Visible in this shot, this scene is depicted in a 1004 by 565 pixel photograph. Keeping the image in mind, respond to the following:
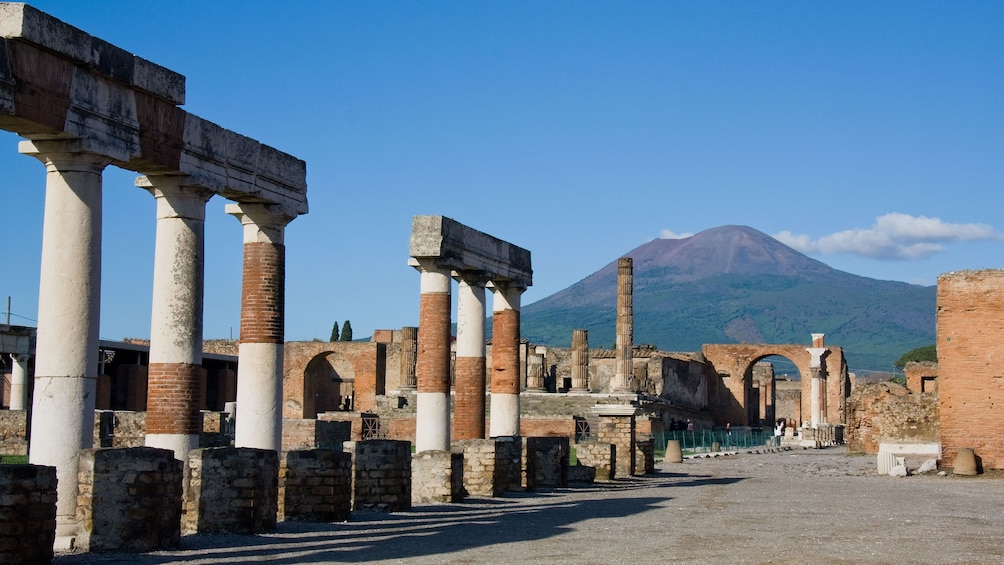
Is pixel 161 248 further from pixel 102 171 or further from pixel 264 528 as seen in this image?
pixel 264 528

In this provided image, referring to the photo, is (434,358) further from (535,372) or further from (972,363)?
(535,372)

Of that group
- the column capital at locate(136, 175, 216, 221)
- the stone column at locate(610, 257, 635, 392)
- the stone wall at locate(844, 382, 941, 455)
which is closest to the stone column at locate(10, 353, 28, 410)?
the stone column at locate(610, 257, 635, 392)

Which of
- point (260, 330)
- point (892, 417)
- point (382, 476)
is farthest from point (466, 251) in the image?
point (892, 417)

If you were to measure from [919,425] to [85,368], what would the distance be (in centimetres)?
2663

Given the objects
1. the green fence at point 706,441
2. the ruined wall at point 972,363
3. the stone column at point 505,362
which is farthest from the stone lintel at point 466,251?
the green fence at point 706,441

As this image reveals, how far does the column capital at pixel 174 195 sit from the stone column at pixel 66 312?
178cm

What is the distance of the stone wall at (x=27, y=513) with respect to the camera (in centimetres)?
989

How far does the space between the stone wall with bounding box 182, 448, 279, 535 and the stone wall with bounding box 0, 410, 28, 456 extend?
67.9 ft

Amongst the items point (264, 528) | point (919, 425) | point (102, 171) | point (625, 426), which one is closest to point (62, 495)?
point (264, 528)

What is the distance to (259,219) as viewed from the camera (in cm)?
1608

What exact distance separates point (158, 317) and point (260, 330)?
1760 millimetres

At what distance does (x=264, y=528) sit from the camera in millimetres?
13297

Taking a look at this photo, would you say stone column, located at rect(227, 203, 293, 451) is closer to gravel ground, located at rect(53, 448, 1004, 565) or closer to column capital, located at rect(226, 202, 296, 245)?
column capital, located at rect(226, 202, 296, 245)

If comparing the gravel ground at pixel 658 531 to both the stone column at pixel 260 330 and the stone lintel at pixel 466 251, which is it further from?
the stone lintel at pixel 466 251
